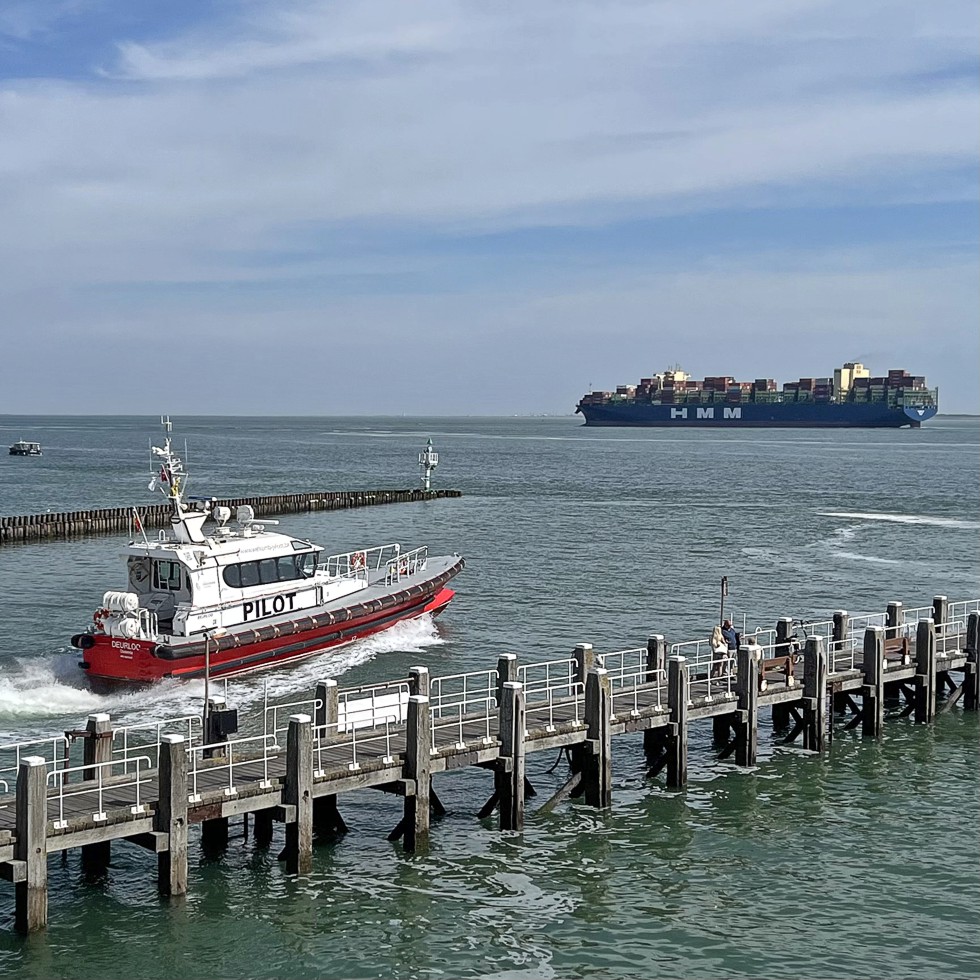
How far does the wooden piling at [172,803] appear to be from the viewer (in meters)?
17.4

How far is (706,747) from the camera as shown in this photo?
2712 cm

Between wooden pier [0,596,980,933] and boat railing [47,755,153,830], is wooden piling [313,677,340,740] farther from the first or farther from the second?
boat railing [47,755,153,830]

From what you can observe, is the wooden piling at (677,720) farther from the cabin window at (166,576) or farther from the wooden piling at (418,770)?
the cabin window at (166,576)

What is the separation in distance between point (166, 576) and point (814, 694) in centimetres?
1606

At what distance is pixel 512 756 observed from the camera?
21.3m

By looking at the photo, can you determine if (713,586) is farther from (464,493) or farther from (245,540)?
(464,493)

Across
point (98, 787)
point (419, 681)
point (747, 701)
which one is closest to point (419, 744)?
point (419, 681)

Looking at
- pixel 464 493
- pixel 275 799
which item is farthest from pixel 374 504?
pixel 275 799

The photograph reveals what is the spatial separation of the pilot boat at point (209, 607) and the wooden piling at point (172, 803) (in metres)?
12.6

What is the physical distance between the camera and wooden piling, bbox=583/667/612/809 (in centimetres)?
2233

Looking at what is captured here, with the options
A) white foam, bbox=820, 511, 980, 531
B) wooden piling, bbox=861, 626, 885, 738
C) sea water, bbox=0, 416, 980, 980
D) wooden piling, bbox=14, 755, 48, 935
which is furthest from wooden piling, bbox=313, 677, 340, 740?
white foam, bbox=820, 511, 980, 531

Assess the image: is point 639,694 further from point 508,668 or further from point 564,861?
point 564,861

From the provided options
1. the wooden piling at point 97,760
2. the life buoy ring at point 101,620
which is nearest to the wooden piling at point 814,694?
the wooden piling at point 97,760

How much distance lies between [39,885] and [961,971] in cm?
1257
